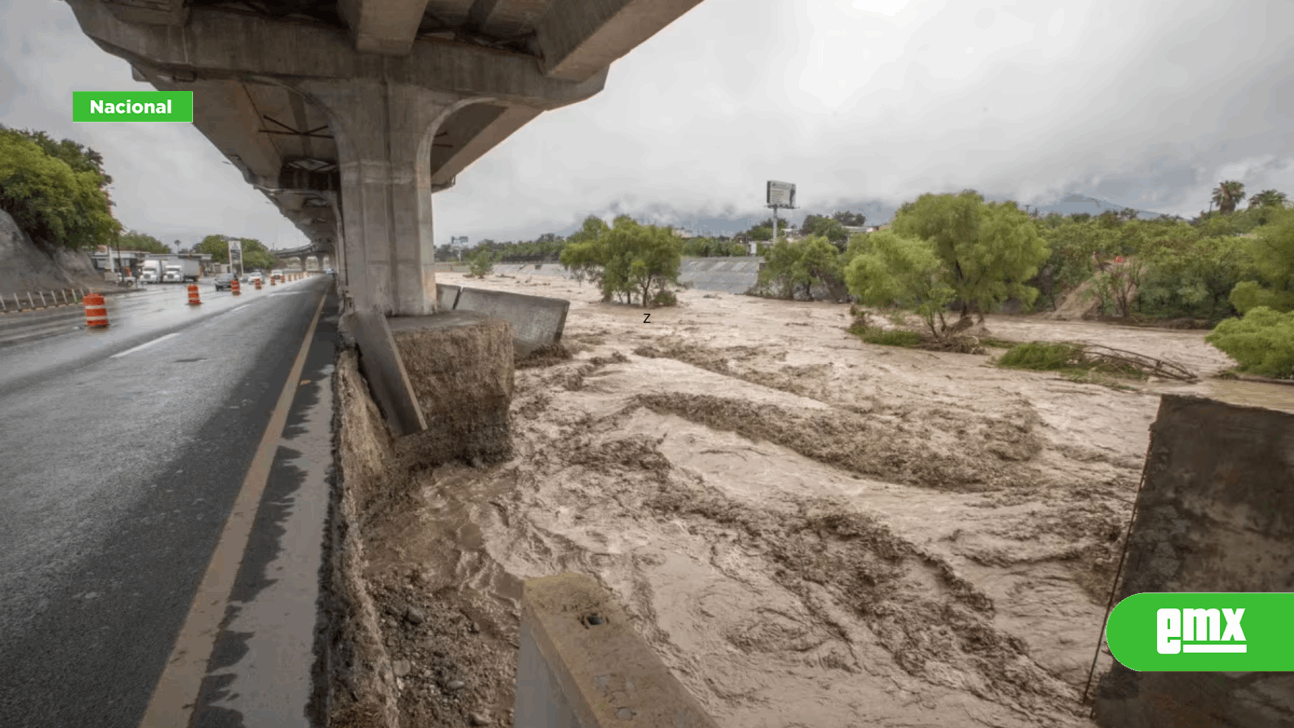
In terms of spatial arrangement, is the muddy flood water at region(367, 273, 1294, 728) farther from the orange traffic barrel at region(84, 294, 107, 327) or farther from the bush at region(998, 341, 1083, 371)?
the orange traffic barrel at region(84, 294, 107, 327)

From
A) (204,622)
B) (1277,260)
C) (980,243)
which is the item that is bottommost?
(204,622)

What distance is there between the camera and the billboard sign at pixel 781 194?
9850 cm

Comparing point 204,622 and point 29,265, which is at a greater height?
point 29,265

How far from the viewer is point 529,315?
17406mm

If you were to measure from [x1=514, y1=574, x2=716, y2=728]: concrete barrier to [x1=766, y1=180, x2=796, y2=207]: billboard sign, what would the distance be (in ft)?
337

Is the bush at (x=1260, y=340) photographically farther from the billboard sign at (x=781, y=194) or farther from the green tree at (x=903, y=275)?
the billboard sign at (x=781, y=194)

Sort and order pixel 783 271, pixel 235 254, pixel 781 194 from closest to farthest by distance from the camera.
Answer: pixel 783 271
pixel 235 254
pixel 781 194

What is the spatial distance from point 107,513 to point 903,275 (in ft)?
77.0

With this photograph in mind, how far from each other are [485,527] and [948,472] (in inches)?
278

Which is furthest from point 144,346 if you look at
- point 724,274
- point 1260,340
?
point 724,274

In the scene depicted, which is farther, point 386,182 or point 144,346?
point 144,346

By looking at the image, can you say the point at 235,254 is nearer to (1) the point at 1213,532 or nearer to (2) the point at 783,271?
(2) the point at 783,271

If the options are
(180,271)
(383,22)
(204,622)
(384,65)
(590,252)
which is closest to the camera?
(204,622)

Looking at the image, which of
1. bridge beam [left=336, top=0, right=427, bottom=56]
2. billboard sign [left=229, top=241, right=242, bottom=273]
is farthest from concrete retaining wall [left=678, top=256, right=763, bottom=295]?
billboard sign [left=229, top=241, right=242, bottom=273]
